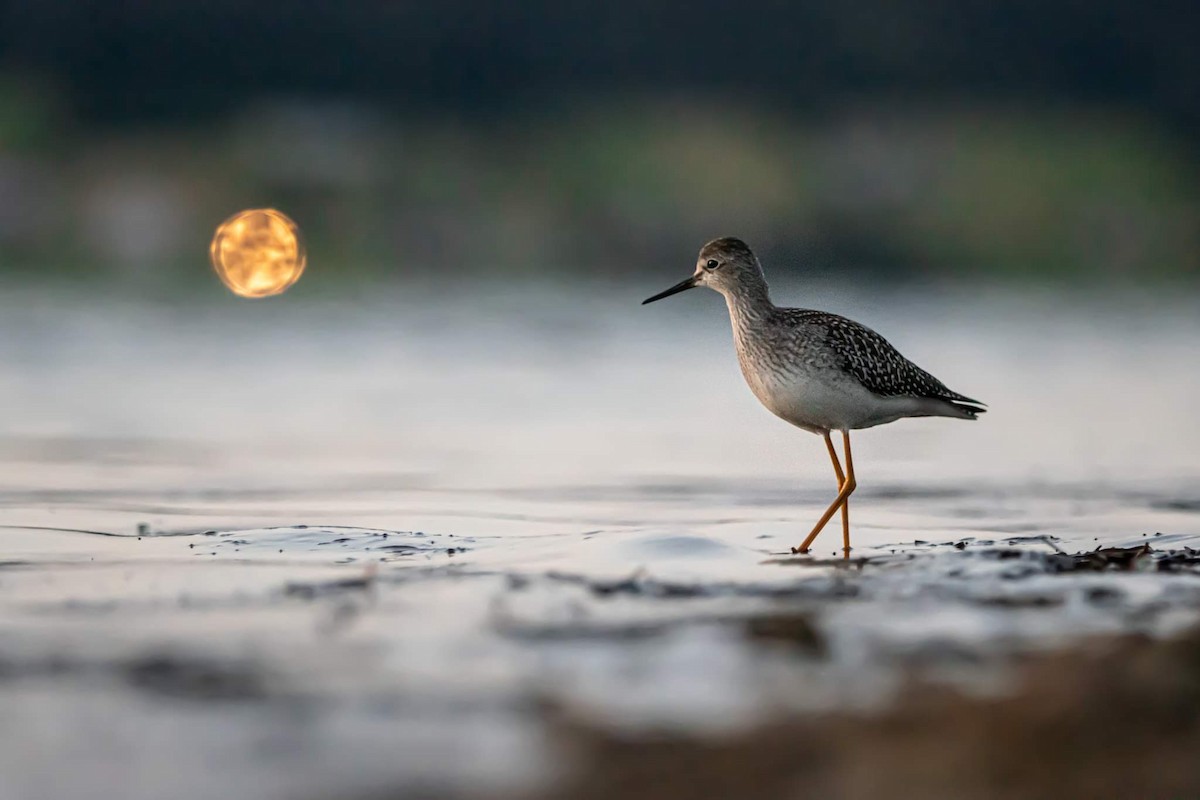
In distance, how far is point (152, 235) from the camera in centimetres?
2858

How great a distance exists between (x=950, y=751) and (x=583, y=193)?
1099 inches

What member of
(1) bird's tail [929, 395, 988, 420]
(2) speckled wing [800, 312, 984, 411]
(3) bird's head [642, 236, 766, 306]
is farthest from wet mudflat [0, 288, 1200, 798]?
(3) bird's head [642, 236, 766, 306]

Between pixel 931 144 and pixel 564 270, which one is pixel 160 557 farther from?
pixel 931 144

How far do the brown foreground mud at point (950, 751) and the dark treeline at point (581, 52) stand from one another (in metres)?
30.2

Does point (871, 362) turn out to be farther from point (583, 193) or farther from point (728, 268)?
point (583, 193)

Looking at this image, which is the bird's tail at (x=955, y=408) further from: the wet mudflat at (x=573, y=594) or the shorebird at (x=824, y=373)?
the wet mudflat at (x=573, y=594)

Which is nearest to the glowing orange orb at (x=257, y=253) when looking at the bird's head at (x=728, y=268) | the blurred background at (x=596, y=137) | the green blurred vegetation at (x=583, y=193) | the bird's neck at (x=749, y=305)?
the blurred background at (x=596, y=137)

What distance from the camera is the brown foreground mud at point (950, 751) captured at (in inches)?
145

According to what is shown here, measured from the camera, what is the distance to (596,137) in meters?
35.0

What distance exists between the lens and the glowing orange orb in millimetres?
25844

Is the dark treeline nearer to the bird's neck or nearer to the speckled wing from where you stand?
the bird's neck

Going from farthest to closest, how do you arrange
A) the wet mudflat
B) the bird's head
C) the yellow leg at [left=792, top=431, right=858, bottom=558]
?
the bird's head < the yellow leg at [left=792, top=431, right=858, bottom=558] < the wet mudflat

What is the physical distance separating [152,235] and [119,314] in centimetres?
787

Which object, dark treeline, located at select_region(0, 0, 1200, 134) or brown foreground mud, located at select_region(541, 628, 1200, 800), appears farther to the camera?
dark treeline, located at select_region(0, 0, 1200, 134)
